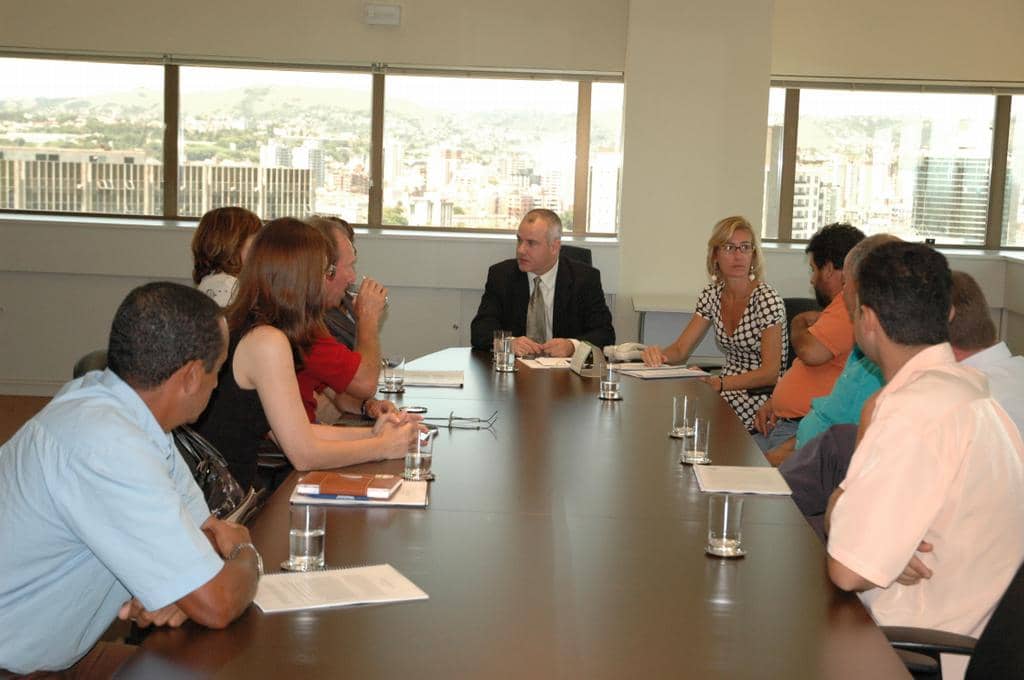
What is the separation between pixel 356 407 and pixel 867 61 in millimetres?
5322

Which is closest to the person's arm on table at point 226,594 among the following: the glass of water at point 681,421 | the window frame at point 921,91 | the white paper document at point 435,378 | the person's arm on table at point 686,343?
the glass of water at point 681,421

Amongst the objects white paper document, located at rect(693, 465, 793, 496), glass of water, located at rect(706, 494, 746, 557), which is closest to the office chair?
glass of water, located at rect(706, 494, 746, 557)

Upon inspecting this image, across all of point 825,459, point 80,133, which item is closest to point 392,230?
point 80,133

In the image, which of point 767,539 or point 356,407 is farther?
point 356,407

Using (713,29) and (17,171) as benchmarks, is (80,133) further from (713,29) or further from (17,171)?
(713,29)

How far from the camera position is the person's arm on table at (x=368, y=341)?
3744 millimetres

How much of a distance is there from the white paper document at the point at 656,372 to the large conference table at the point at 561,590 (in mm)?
1534

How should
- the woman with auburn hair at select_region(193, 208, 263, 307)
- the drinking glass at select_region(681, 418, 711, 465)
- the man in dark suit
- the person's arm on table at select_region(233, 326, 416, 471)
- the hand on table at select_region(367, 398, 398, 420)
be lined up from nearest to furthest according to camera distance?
the person's arm on table at select_region(233, 326, 416, 471), the drinking glass at select_region(681, 418, 711, 465), the hand on table at select_region(367, 398, 398, 420), the woman with auburn hair at select_region(193, 208, 263, 307), the man in dark suit

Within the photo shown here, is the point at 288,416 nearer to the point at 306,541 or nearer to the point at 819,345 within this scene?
the point at 306,541

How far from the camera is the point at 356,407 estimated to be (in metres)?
4.02

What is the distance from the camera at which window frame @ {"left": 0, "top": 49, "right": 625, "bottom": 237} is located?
7.84 meters

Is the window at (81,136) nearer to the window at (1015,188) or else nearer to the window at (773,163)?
the window at (773,163)

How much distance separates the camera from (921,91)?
798 cm

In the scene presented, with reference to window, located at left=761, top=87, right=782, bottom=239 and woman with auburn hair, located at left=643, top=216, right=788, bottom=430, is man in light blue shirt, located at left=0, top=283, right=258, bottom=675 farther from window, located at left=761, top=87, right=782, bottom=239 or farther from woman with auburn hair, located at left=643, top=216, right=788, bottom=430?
window, located at left=761, top=87, right=782, bottom=239
